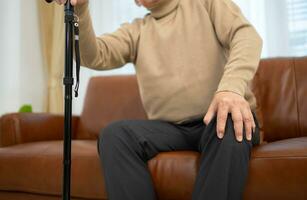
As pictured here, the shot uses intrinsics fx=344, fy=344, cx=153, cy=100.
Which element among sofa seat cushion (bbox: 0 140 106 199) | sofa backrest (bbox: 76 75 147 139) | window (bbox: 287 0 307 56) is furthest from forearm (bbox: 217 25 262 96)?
window (bbox: 287 0 307 56)

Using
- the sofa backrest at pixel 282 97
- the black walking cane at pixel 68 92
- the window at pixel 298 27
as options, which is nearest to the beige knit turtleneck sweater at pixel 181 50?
the black walking cane at pixel 68 92

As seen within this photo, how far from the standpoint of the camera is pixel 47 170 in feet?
4.18

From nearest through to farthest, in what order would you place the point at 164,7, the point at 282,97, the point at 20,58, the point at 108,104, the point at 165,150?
1. the point at 165,150
2. the point at 164,7
3. the point at 282,97
4. the point at 108,104
5. the point at 20,58

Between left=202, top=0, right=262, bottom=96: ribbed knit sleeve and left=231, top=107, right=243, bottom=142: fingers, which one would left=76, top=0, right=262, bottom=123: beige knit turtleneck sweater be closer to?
left=202, top=0, right=262, bottom=96: ribbed knit sleeve

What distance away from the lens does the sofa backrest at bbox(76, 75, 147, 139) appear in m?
1.82

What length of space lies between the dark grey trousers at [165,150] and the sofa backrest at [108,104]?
71cm

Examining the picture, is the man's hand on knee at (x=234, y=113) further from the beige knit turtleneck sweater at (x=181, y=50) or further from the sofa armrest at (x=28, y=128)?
the sofa armrest at (x=28, y=128)

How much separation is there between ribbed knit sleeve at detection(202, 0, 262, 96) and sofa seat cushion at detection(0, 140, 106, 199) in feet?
1.80

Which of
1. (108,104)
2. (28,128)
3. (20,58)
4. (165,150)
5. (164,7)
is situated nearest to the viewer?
(165,150)

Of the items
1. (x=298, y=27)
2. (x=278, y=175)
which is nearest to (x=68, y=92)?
(x=278, y=175)

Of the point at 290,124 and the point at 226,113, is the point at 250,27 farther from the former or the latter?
the point at 290,124

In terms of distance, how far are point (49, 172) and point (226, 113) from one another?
0.75 m

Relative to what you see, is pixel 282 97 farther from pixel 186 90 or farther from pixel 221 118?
pixel 221 118

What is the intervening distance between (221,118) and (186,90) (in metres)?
0.28
